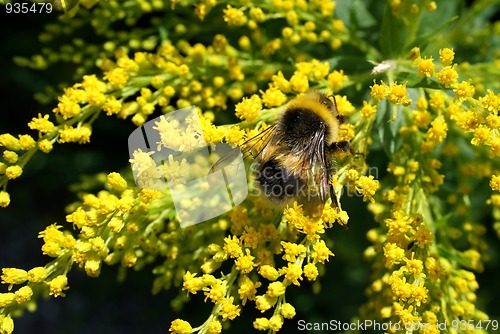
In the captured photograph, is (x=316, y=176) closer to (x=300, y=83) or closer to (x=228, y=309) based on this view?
(x=300, y=83)

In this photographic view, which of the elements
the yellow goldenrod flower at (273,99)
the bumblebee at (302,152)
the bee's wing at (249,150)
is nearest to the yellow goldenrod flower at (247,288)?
the bumblebee at (302,152)

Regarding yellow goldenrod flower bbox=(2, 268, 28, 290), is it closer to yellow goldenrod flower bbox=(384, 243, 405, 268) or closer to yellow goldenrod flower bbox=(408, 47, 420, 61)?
yellow goldenrod flower bbox=(384, 243, 405, 268)

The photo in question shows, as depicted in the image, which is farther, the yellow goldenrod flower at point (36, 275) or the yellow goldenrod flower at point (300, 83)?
the yellow goldenrod flower at point (300, 83)

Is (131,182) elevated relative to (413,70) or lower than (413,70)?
lower

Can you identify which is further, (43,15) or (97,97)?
(43,15)

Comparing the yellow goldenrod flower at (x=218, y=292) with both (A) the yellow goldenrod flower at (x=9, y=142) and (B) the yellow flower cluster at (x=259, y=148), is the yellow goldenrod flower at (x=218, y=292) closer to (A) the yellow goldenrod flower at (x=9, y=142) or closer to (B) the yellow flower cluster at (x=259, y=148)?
(B) the yellow flower cluster at (x=259, y=148)

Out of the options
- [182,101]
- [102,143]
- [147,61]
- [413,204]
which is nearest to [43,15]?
[102,143]

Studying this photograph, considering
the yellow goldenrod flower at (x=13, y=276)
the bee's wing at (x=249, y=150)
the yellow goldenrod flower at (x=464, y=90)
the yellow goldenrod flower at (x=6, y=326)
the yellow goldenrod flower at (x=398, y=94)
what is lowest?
the yellow goldenrod flower at (x=6, y=326)

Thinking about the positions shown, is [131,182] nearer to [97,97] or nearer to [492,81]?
[97,97]

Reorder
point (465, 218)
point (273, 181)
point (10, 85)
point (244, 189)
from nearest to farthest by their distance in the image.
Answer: point (273, 181) < point (244, 189) < point (465, 218) < point (10, 85)
